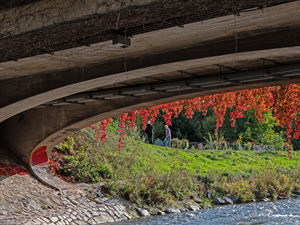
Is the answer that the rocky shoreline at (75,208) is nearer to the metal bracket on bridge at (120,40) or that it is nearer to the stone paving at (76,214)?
the stone paving at (76,214)

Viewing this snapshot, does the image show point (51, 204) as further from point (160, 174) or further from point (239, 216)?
point (239, 216)

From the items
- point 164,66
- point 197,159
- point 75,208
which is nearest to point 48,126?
point 75,208

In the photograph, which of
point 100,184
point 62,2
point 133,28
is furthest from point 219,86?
point 100,184

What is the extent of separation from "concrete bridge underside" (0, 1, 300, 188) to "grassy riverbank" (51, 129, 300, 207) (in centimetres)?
285

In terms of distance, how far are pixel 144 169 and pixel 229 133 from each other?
21.0 meters

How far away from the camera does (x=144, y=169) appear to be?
16.2 metres

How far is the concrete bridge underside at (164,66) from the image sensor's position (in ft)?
18.1

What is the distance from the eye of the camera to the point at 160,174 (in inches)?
602

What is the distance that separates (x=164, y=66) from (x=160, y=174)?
29.6 feet

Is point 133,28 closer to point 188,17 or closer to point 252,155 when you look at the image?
point 188,17

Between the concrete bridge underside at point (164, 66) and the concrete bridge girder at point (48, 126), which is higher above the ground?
the concrete bridge underside at point (164, 66)

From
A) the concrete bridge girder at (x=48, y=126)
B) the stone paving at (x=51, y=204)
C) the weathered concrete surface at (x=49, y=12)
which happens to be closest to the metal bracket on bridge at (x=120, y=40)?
the weathered concrete surface at (x=49, y=12)

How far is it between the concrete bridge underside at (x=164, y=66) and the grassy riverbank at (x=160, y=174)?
285 centimetres

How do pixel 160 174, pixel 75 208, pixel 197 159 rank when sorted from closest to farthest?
pixel 75 208
pixel 160 174
pixel 197 159
